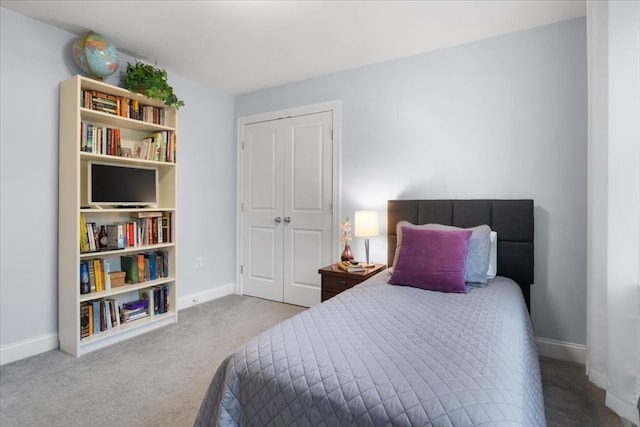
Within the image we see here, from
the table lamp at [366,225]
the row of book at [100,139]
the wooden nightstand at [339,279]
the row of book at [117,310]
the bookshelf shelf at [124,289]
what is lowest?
the row of book at [117,310]

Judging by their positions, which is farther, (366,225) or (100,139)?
(366,225)

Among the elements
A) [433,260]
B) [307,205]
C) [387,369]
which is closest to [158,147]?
[307,205]

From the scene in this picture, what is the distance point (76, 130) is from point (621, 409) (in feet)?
11.7

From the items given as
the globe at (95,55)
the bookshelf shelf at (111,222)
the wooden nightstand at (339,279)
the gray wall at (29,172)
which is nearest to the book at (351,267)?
the wooden nightstand at (339,279)

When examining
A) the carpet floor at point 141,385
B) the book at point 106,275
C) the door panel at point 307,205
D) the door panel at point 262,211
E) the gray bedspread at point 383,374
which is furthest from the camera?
the door panel at point 262,211

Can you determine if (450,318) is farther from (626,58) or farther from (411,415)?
(626,58)

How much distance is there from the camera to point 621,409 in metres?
1.42

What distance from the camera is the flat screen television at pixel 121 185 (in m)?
2.69

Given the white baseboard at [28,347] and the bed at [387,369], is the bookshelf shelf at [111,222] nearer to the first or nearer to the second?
the white baseboard at [28,347]

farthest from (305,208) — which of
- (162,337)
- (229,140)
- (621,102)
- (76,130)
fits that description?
(621,102)

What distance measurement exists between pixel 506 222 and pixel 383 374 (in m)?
1.92

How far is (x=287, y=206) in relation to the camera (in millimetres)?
3752

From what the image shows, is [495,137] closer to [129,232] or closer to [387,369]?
[387,369]

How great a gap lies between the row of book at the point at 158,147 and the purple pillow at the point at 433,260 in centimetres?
230
